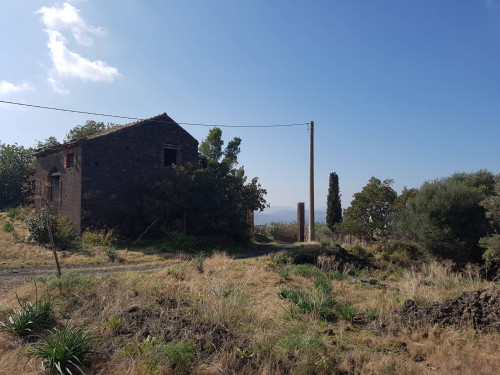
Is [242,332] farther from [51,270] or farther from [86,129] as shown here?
[86,129]

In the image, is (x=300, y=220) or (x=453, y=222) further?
(x=300, y=220)

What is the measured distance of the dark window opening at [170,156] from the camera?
72.8ft

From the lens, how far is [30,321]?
522cm

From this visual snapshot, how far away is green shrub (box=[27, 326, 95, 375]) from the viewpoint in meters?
4.23

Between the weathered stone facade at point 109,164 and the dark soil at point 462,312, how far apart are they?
16.1 meters

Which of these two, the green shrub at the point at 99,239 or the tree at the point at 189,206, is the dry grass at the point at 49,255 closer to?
the green shrub at the point at 99,239

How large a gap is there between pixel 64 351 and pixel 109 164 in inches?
635

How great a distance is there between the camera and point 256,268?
1081 centimetres

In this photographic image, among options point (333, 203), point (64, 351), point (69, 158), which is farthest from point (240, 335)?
point (333, 203)

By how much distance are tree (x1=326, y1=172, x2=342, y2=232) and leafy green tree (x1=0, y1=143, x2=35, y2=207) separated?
23.8 metres

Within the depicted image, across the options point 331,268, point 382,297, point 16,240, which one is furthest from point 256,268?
point 16,240

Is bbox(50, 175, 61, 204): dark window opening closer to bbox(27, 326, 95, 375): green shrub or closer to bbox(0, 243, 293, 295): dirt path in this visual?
bbox(0, 243, 293, 295): dirt path

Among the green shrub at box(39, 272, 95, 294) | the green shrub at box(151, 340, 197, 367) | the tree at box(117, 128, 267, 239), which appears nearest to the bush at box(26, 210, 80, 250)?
the tree at box(117, 128, 267, 239)

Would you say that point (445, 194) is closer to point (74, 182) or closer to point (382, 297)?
point (382, 297)
